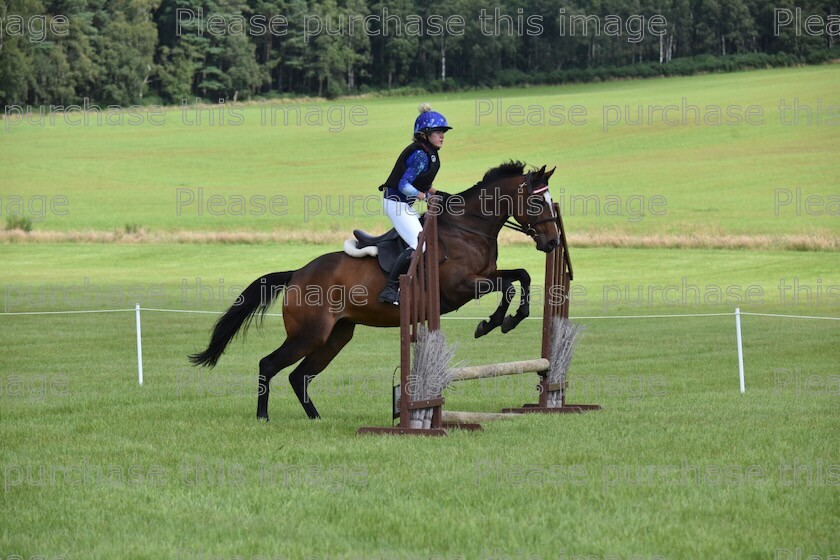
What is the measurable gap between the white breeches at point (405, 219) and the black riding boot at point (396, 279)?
12 cm

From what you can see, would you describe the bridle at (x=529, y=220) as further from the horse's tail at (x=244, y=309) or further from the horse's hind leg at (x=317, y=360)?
the horse's tail at (x=244, y=309)

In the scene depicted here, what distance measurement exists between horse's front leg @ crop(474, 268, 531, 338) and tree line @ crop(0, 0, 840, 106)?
68417mm

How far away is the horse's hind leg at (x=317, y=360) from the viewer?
10.8 m

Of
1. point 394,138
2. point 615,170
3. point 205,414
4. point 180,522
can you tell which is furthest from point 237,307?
point 394,138

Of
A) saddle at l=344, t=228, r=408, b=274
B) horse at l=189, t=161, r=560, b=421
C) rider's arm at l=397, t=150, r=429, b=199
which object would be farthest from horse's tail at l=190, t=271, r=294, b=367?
rider's arm at l=397, t=150, r=429, b=199

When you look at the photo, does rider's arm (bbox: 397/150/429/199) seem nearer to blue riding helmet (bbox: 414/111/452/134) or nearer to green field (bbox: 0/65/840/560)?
blue riding helmet (bbox: 414/111/452/134)

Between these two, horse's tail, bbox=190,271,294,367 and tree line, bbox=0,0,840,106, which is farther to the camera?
tree line, bbox=0,0,840,106

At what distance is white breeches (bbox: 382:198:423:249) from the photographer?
33.0ft

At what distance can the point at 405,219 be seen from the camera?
10.1 meters

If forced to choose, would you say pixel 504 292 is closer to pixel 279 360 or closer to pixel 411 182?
pixel 411 182

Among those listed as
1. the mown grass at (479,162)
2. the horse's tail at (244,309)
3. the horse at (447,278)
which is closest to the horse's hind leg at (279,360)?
the horse at (447,278)

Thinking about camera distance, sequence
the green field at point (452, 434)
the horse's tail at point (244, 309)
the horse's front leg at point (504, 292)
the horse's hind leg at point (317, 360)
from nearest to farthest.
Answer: the green field at point (452, 434) → the horse's front leg at point (504, 292) → the horse's hind leg at point (317, 360) → the horse's tail at point (244, 309)

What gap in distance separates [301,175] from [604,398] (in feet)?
157

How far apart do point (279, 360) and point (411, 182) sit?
2.28 metres
